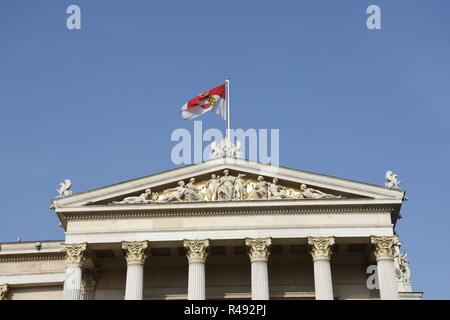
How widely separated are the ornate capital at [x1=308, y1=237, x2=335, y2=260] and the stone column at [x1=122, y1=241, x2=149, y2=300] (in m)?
8.60

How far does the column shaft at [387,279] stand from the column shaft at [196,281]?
356 inches

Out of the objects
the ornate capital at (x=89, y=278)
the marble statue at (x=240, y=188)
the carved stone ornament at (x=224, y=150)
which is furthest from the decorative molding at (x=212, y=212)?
the ornate capital at (x=89, y=278)

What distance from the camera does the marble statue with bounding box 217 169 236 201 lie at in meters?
41.7

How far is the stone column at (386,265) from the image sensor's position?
39.3 meters

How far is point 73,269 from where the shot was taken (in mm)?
40375

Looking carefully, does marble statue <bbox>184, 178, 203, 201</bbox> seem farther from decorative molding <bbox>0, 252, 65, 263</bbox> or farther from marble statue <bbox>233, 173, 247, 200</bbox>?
decorative molding <bbox>0, 252, 65, 263</bbox>

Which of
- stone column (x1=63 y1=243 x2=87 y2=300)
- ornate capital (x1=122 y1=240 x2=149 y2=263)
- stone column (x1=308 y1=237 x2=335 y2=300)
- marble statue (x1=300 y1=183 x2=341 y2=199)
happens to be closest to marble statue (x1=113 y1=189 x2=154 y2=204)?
ornate capital (x1=122 y1=240 x2=149 y2=263)

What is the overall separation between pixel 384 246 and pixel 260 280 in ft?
21.8

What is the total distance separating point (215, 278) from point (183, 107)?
1024 centimetres
